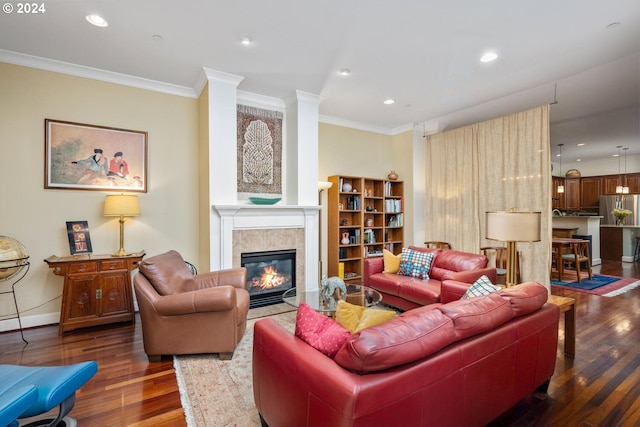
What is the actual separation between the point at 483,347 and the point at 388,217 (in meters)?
4.64

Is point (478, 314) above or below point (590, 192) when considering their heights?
below

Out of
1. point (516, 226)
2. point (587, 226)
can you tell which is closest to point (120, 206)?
point (516, 226)

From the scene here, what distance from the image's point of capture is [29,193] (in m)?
3.34

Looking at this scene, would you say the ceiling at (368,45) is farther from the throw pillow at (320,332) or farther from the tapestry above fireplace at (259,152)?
the throw pillow at (320,332)

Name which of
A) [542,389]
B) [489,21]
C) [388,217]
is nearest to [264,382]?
[542,389]

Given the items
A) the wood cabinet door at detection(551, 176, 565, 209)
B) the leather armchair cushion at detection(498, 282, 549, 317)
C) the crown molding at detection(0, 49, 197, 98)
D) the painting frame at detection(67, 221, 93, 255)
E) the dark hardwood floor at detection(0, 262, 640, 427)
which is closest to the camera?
the leather armchair cushion at detection(498, 282, 549, 317)

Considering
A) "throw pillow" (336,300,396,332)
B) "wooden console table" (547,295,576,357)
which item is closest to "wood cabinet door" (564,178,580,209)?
"wooden console table" (547,295,576,357)

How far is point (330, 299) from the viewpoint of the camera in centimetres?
292

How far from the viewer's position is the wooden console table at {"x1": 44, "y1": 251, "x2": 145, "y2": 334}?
3.16 m

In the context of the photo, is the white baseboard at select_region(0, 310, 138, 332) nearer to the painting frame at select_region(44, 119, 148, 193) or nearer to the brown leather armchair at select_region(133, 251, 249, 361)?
the painting frame at select_region(44, 119, 148, 193)

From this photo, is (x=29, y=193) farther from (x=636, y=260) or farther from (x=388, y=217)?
(x=636, y=260)

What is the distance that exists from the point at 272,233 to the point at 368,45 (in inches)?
101

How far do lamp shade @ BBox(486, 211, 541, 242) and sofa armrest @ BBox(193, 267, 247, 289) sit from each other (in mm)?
2544

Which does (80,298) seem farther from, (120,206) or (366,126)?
(366,126)
